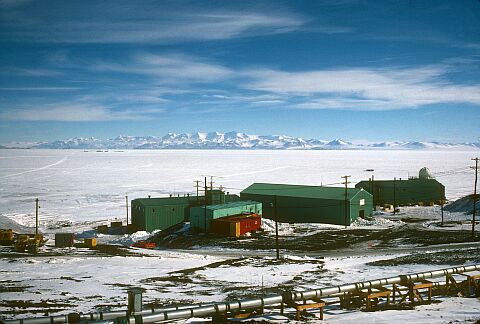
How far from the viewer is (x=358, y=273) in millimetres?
30531

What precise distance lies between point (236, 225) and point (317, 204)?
16647 millimetres

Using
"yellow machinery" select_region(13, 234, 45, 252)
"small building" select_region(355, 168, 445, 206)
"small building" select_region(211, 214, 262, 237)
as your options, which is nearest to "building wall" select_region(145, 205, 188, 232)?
"small building" select_region(211, 214, 262, 237)

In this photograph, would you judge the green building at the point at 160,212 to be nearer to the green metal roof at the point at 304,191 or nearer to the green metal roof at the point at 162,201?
the green metal roof at the point at 162,201

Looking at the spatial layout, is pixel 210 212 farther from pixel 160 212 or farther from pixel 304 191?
pixel 304 191

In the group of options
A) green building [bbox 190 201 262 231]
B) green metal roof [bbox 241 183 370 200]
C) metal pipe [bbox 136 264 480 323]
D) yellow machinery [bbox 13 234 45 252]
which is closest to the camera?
metal pipe [bbox 136 264 480 323]

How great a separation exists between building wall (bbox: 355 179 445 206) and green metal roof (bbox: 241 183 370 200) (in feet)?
55.8

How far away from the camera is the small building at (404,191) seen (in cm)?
8538

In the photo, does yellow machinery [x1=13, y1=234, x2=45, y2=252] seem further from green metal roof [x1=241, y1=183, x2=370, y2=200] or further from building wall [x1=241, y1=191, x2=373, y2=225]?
green metal roof [x1=241, y1=183, x2=370, y2=200]

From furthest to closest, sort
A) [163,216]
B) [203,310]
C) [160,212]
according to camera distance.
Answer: [163,216]
[160,212]
[203,310]

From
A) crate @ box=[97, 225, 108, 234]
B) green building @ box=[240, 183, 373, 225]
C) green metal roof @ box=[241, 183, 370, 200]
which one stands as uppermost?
green metal roof @ box=[241, 183, 370, 200]

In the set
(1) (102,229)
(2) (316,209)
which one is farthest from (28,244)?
(2) (316,209)

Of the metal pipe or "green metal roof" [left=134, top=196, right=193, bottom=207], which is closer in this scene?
the metal pipe

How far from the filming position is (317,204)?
66750 millimetres

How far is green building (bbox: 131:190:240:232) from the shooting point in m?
64.8
